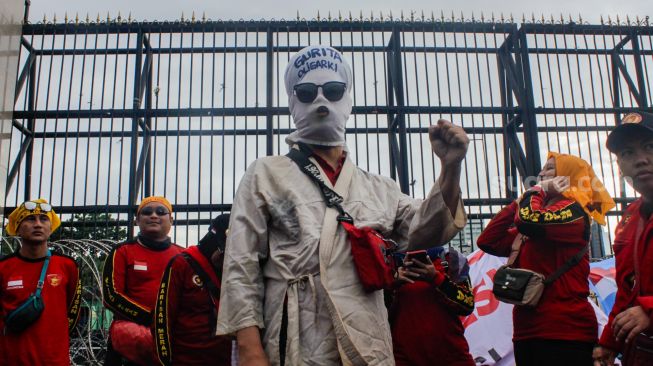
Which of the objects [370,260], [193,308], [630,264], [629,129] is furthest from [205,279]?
[629,129]

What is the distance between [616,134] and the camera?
9.55ft

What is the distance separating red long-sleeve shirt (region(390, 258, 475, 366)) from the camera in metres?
3.56

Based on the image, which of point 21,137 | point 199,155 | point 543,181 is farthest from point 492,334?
point 21,137

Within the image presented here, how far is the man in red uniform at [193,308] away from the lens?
11.8 ft

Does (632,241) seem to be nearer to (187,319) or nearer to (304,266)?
(304,266)

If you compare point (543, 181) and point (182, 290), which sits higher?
point (543, 181)

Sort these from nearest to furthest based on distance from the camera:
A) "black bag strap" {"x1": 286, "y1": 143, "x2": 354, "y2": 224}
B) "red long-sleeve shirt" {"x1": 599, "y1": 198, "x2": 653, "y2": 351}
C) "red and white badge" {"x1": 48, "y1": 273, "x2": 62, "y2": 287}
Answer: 1. "black bag strap" {"x1": 286, "y1": 143, "x2": 354, "y2": 224}
2. "red long-sleeve shirt" {"x1": 599, "y1": 198, "x2": 653, "y2": 351}
3. "red and white badge" {"x1": 48, "y1": 273, "x2": 62, "y2": 287}

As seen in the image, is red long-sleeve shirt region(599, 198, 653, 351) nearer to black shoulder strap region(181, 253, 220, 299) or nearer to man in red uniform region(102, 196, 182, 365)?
black shoulder strap region(181, 253, 220, 299)

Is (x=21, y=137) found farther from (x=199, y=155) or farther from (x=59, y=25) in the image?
(x=199, y=155)

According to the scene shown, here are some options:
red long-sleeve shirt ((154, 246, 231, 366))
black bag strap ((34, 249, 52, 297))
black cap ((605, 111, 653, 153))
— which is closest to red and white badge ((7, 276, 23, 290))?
black bag strap ((34, 249, 52, 297))

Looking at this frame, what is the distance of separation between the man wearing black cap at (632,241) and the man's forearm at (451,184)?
1.16 metres

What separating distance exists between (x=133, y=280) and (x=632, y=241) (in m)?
3.45

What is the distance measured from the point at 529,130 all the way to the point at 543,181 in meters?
3.13

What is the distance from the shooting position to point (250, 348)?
1.74 metres
